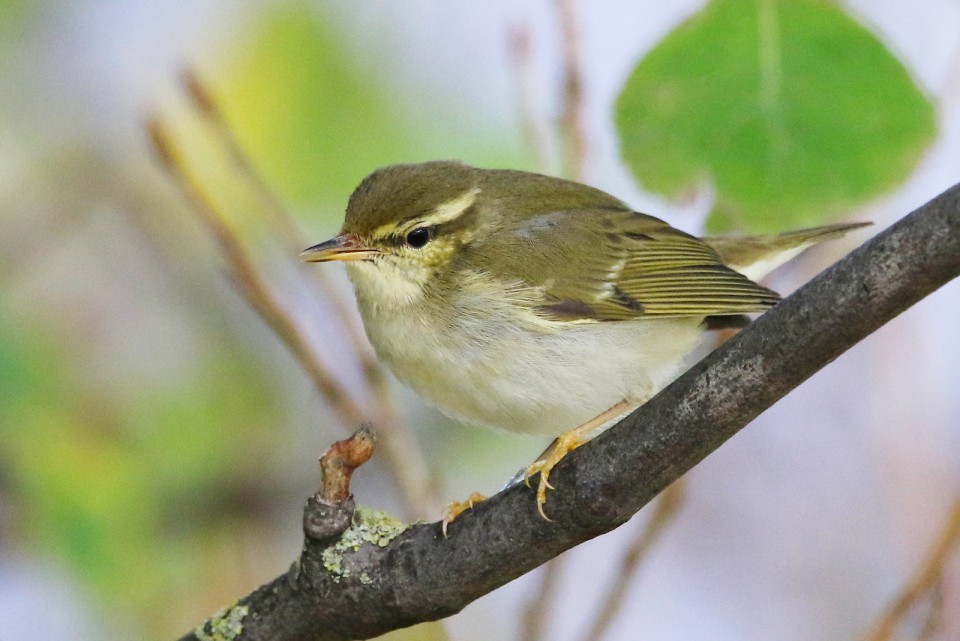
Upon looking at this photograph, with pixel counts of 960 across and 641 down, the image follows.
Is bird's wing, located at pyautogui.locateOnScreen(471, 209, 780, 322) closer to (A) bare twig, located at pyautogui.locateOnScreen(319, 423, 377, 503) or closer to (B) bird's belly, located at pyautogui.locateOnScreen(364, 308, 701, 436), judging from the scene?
(B) bird's belly, located at pyautogui.locateOnScreen(364, 308, 701, 436)

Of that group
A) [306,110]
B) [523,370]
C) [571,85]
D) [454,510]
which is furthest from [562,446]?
[306,110]

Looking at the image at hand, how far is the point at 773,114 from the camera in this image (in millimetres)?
2836

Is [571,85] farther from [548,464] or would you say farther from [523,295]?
[548,464]

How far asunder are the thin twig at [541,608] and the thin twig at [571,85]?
1291 mm

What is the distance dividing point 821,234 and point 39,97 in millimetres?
3777

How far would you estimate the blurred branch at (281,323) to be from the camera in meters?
3.21

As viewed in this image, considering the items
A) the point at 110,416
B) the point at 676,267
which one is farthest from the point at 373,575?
the point at 110,416

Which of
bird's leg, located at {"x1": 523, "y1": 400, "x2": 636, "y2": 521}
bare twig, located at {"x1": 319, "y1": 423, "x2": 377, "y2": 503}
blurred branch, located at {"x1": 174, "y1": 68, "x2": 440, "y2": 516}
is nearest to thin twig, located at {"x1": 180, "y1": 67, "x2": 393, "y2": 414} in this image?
blurred branch, located at {"x1": 174, "y1": 68, "x2": 440, "y2": 516}

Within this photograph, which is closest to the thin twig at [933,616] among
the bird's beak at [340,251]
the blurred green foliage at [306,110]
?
the bird's beak at [340,251]

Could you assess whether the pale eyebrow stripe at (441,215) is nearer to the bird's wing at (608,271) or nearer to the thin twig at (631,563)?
the bird's wing at (608,271)

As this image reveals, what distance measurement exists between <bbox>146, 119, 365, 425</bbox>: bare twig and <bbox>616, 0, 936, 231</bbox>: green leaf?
3.55 ft

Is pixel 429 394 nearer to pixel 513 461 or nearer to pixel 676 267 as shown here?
pixel 676 267

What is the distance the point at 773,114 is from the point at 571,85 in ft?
2.76

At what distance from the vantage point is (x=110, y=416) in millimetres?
4500
